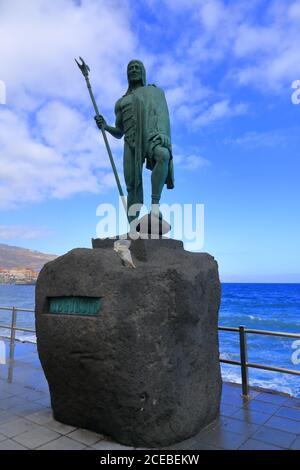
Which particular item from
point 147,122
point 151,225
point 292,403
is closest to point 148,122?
point 147,122

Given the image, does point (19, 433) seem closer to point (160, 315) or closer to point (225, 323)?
point (160, 315)

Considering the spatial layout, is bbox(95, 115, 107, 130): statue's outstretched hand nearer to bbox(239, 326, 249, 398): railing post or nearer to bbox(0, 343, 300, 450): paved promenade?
bbox(239, 326, 249, 398): railing post

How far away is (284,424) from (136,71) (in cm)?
411

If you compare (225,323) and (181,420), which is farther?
(225,323)

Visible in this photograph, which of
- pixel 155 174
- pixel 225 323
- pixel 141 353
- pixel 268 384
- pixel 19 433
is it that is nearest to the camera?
pixel 141 353

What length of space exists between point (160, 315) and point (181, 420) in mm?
939

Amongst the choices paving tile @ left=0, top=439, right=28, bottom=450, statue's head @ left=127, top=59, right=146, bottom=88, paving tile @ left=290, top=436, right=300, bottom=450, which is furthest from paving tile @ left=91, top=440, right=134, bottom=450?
statue's head @ left=127, top=59, right=146, bottom=88

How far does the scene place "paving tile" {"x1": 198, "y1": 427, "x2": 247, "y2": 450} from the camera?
10.2 feet

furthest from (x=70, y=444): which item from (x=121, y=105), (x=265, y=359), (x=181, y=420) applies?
(x=265, y=359)

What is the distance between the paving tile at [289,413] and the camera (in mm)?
3728

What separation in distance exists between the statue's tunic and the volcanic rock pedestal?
1.11 m

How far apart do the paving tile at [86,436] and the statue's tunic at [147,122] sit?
2596 millimetres

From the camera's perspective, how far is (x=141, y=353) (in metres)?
2.95

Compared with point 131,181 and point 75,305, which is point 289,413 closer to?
point 75,305
